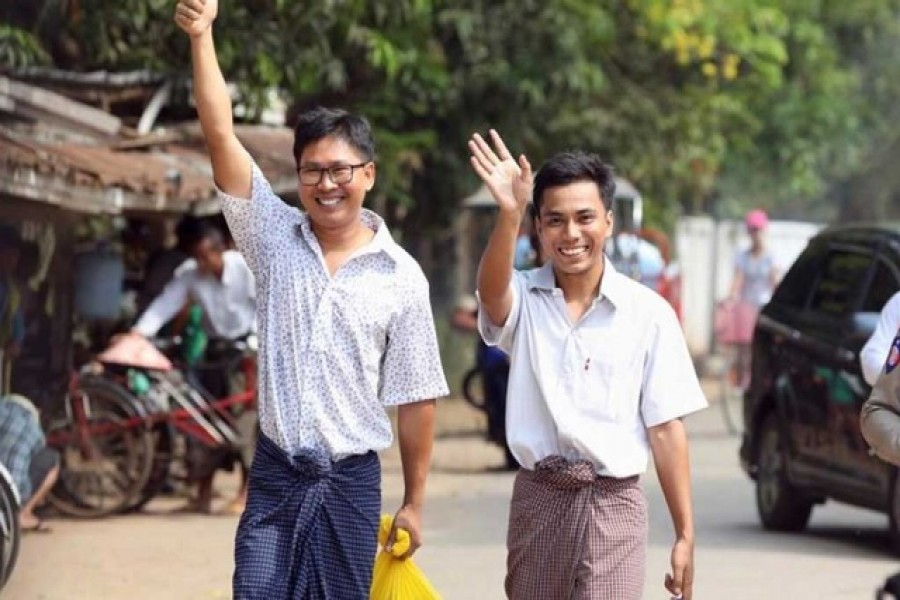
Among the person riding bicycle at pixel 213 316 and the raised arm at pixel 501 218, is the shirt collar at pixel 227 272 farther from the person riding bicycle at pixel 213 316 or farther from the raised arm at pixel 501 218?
the raised arm at pixel 501 218

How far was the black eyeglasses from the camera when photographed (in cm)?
581

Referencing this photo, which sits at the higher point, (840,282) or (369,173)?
(369,173)

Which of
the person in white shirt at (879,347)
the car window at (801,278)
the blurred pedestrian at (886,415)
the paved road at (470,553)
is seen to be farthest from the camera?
the car window at (801,278)

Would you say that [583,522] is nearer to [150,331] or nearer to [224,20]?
[150,331]

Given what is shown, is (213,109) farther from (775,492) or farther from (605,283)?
(775,492)

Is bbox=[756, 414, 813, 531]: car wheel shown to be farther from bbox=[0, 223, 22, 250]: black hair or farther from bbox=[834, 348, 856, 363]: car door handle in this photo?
bbox=[0, 223, 22, 250]: black hair

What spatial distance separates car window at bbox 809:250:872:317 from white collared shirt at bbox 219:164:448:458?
658 cm

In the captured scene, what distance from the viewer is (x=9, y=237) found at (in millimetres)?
12586

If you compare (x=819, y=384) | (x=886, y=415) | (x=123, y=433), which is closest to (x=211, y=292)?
(x=123, y=433)

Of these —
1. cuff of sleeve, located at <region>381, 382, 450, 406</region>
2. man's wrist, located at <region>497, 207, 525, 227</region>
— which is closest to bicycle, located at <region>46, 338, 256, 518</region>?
cuff of sleeve, located at <region>381, 382, 450, 406</region>

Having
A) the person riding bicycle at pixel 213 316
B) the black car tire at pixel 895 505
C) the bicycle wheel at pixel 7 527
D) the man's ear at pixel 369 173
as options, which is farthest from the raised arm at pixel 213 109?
the person riding bicycle at pixel 213 316

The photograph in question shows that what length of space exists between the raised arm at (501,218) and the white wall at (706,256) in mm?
24259

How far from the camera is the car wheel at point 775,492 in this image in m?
12.6

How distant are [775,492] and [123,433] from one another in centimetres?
388
